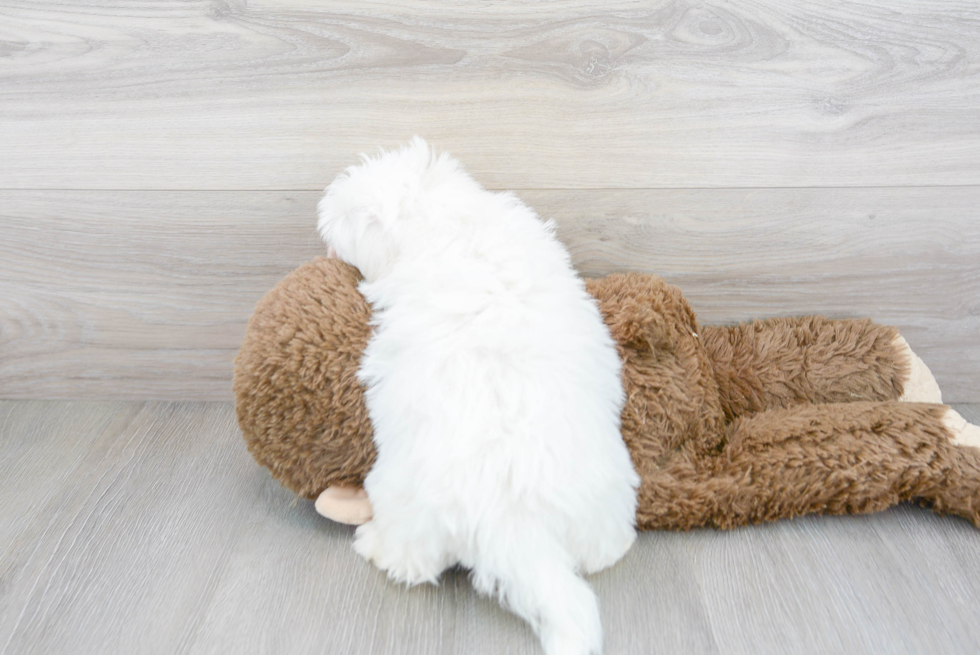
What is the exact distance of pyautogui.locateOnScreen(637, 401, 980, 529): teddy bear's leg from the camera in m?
0.72

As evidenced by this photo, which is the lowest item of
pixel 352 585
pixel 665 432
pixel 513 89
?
pixel 352 585

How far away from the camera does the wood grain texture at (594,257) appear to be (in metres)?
0.90

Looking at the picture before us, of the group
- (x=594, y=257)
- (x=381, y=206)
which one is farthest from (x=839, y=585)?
(x=381, y=206)

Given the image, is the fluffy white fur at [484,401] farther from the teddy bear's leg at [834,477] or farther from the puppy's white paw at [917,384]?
the puppy's white paw at [917,384]

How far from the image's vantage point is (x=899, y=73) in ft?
2.77

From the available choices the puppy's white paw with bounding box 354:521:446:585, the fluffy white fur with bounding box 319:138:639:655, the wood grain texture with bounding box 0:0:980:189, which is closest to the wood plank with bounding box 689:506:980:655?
the fluffy white fur with bounding box 319:138:639:655

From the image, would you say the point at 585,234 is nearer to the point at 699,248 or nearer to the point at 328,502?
the point at 699,248

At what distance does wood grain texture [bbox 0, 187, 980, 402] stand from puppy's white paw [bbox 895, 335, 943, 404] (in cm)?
9

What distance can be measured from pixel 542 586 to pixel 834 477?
35 cm

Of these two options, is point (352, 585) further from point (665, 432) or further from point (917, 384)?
point (917, 384)

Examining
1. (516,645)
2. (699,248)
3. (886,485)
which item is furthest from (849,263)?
(516,645)

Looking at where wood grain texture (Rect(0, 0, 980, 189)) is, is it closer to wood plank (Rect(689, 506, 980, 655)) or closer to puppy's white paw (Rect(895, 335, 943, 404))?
puppy's white paw (Rect(895, 335, 943, 404))

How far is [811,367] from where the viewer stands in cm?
87

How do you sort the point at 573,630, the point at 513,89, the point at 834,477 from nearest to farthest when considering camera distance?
the point at 573,630
the point at 834,477
the point at 513,89
